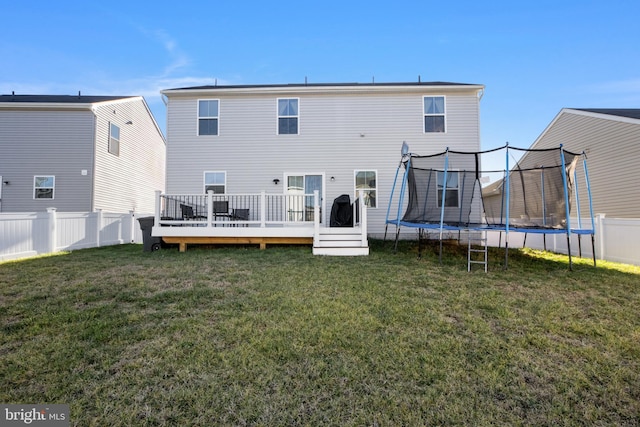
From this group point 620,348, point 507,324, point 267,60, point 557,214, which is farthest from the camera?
point 267,60

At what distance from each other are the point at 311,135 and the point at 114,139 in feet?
27.3

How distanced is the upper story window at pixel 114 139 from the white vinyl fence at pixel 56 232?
344cm

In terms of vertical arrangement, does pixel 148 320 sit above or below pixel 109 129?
below

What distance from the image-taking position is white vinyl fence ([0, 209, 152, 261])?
616 centimetres

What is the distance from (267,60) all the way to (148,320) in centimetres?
1320

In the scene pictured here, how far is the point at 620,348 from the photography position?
2.39 meters

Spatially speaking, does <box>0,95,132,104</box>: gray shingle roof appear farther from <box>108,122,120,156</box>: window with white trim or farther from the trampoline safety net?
the trampoline safety net

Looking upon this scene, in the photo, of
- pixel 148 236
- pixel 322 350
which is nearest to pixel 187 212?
pixel 148 236

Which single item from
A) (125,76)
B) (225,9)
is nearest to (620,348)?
(225,9)

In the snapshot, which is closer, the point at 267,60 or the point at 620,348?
the point at 620,348

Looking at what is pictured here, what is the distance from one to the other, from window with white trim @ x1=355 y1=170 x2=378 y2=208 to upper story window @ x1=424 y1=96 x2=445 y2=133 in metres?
2.37

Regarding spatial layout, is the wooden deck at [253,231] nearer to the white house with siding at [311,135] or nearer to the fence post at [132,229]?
the white house with siding at [311,135]

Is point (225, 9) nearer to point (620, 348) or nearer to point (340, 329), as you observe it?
point (340, 329)

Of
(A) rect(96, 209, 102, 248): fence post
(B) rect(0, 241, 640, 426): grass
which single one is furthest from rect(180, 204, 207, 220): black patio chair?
(B) rect(0, 241, 640, 426): grass
